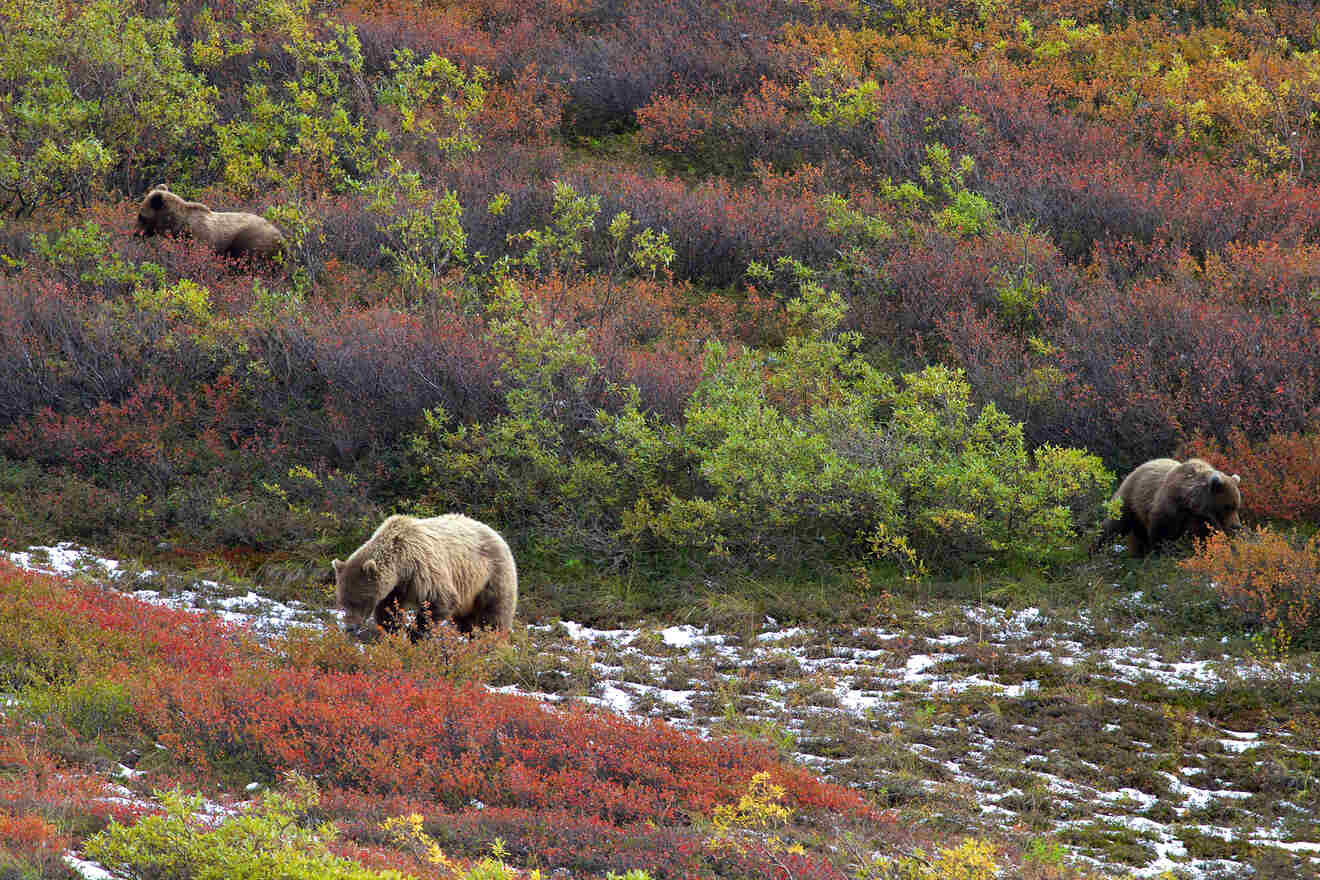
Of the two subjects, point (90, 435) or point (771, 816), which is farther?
point (90, 435)

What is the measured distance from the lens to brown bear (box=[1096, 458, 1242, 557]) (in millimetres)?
11984

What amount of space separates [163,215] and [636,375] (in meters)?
7.89

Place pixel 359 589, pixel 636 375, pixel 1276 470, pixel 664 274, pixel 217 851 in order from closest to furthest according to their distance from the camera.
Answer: pixel 217 851 → pixel 359 589 → pixel 1276 470 → pixel 636 375 → pixel 664 274

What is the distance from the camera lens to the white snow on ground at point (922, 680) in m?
7.46

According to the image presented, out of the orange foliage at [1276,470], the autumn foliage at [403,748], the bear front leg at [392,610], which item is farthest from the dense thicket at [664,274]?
the autumn foliage at [403,748]

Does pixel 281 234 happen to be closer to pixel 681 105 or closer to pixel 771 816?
pixel 681 105

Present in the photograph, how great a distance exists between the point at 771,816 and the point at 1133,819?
2537 millimetres

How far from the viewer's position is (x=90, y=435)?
45.7 ft

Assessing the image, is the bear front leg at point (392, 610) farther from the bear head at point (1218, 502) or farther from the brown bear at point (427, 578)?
the bear head at point (1218, 502)

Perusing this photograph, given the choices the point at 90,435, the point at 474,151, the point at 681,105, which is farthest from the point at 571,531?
the point at 681,105

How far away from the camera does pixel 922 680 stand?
9.98m

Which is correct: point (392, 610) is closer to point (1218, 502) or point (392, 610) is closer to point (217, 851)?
point (217, 851)

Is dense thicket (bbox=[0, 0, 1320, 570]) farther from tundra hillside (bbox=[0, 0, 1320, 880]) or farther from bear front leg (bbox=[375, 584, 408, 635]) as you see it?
bear front leg (bbox=[375, 584, 408, 635])

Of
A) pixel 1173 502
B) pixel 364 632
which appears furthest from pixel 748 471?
pixel 364 632
